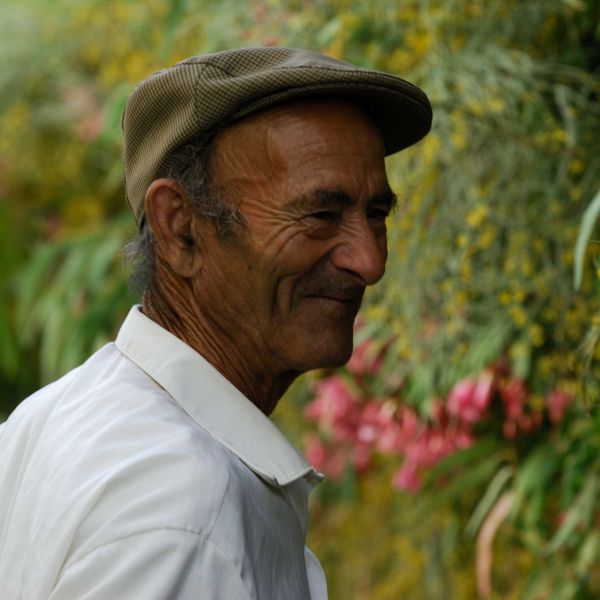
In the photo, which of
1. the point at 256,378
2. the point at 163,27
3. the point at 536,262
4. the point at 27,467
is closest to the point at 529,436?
the point at 536,262

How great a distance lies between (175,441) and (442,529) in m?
2.62

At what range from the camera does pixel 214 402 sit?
1.28m

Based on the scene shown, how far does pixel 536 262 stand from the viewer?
8.74ft

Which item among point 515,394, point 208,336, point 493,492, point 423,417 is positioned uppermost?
point 208,336

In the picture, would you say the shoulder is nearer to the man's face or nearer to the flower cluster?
the man's face

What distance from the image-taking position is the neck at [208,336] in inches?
55.2

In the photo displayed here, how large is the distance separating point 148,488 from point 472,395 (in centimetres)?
186

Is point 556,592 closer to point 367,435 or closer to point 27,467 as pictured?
point 367,435

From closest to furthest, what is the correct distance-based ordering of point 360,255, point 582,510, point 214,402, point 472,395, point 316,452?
point 214,402, point 360,255, point 582,510, point 472,395, point 316,452

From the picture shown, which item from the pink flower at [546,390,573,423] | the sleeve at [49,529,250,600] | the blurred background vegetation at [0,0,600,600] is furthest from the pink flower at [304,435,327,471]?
the sleeve at [49,529,250,600]

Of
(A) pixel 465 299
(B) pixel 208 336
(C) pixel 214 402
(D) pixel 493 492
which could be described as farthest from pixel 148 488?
(D) pixel 493 492

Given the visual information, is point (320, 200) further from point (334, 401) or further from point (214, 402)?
point (334, 401)

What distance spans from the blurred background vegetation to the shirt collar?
25.6 inches

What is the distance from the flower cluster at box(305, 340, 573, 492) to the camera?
2873 mm
